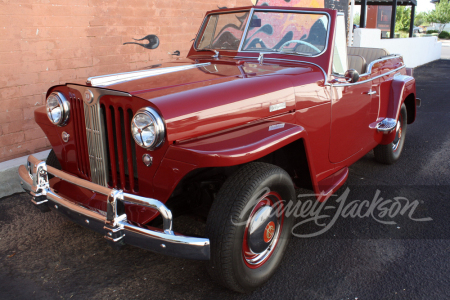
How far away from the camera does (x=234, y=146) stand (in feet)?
6.11

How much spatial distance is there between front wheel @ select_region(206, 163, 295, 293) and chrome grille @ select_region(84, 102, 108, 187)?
2.34ft

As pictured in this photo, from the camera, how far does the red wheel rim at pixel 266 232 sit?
2.08 metres

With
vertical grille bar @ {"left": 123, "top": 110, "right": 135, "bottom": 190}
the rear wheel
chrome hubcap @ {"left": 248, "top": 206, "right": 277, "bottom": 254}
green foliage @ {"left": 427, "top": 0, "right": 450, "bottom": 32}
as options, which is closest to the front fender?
vertical grille bar @ {"left": 123, "top": 110, "right": 135, "bottom": 190}

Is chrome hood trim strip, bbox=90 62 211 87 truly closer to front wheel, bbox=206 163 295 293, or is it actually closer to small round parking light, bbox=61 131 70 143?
small round parking light, bbox=61 131 70 143

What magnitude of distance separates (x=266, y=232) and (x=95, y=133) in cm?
111

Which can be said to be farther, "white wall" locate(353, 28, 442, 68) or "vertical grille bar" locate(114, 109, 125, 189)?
"white wall" locate(353, 28, 442, 68)

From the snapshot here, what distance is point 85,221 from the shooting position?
1.96m

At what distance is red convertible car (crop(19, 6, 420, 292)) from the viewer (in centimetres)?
186

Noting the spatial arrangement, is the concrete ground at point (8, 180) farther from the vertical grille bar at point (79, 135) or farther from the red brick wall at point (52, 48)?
the vertical grille bar at point (79, 135)

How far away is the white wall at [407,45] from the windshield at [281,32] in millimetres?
7379

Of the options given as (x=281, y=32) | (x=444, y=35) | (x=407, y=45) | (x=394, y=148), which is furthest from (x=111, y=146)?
(x=444, y=35)

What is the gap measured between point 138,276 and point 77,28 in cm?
297

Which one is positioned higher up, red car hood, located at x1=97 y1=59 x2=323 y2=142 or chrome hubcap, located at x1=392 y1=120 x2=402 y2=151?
red car hood, located at x1=97 y1=59 x2=323 y2=142

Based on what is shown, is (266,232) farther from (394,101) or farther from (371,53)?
(371,53)
